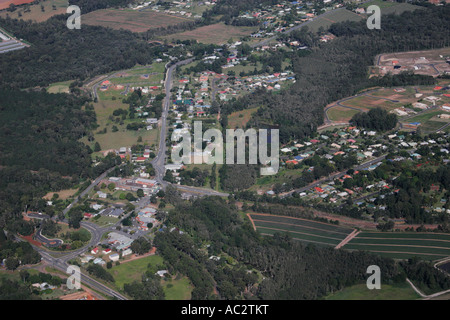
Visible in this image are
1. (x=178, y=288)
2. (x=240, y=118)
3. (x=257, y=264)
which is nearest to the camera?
(x=178, y=288)

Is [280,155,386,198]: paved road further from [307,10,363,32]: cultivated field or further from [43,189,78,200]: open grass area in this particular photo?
[307,10,363,32]: cultivated field

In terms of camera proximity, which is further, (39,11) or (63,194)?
(39,11)

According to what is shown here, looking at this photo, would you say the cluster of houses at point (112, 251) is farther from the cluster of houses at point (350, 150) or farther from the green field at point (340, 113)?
the green field at point (340, 113)

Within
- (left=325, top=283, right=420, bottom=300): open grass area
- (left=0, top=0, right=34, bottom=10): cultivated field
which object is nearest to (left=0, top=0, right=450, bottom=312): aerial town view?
(left=325, top=283, right=420, bottom=300): open grass area

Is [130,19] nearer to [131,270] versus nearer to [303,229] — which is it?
[303,229]

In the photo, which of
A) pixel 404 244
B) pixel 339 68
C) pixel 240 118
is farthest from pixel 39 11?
pixel 404 244

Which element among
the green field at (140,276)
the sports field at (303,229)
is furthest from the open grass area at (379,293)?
the green field at (140,276)

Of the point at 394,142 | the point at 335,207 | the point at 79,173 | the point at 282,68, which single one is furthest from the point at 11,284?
the point at 282,68
